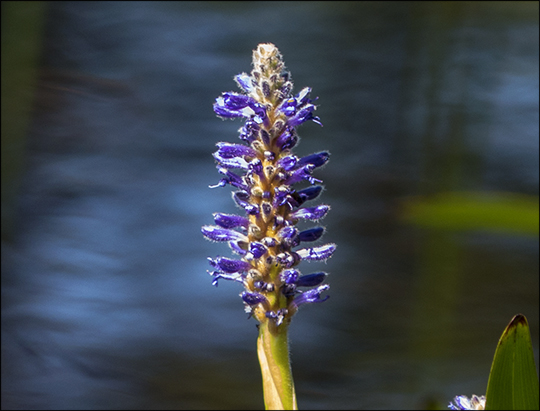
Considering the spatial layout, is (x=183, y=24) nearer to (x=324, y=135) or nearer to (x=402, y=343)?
(x=324, y=135)

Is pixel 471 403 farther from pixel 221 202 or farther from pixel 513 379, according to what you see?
pixel 221 202

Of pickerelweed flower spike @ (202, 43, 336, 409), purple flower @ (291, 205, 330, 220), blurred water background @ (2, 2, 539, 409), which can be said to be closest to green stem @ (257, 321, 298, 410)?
pickerelweed flower spike @ (202, 43, 336, 409)

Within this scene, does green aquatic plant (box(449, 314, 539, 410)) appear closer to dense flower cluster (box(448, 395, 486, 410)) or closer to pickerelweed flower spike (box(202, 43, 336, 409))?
dense flower cluster (box(448, 395, 486, 410))

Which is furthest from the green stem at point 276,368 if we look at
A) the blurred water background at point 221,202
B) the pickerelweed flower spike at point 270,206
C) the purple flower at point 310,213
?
the blurred water background at point 221,202

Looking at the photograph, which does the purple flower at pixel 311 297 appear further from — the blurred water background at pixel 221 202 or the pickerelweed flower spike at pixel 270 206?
the blurred water background at pixel 221 202

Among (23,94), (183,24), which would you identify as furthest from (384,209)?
(23,94)
